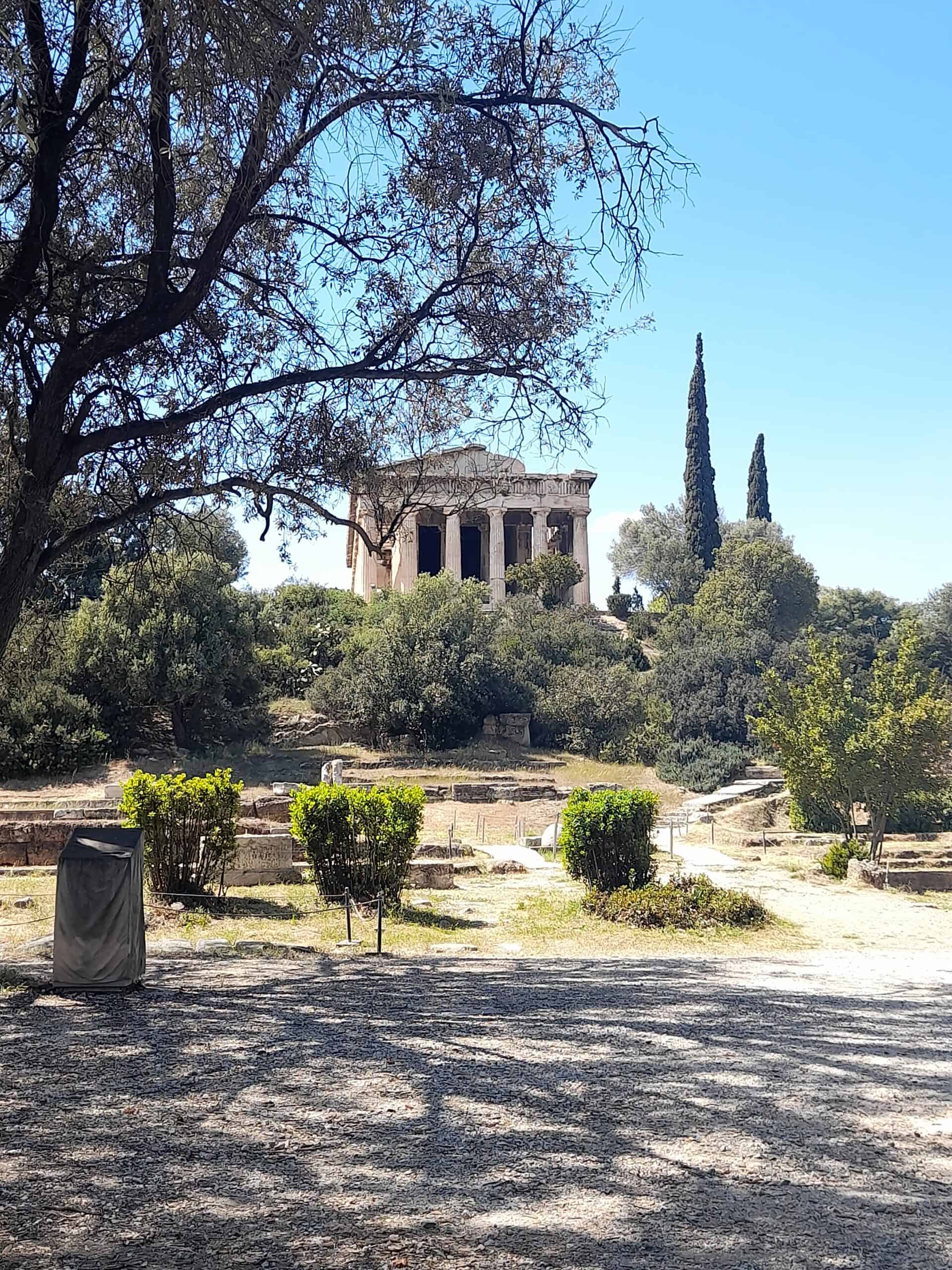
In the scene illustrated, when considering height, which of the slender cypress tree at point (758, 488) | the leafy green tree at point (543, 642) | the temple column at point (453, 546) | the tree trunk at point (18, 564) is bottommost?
the tree trunk at point (18, 564)

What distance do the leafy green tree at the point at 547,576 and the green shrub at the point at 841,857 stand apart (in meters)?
30.3

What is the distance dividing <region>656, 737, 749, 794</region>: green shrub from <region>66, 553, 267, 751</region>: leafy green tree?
1439 cm

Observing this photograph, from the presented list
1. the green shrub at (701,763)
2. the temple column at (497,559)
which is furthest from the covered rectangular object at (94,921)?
the temple column at (497,559)

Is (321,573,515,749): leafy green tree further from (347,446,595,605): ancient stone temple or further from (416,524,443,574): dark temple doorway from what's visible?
(416,524,443,574): dark temple doorway

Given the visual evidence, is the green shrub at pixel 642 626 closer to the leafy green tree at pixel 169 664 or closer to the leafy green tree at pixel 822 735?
the leafy green tree at pixel 169 664

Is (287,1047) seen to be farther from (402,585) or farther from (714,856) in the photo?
(402,585)

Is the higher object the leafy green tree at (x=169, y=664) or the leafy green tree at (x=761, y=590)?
the leafy green tree at (x=761, y=590)

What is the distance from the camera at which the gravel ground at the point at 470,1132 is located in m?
3.66

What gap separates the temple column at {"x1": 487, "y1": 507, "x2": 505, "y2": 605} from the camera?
56562 millimetres

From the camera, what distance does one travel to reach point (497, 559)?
189 feet

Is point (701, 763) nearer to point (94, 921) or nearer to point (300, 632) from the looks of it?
point (300, 632)

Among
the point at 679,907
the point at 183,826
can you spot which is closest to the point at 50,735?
the point at 183,826

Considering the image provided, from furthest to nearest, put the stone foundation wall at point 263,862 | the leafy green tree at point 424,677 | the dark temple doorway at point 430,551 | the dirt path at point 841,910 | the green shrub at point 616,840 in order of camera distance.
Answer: the dark temple doorway at point 430,551, the leafy green tree at point 424,677, the green shrub at point 616,840, the stone foundation wall at point 263,862, the dirt path at point 841,910

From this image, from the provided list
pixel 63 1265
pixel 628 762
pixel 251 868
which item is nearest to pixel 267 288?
pixel 63 1265
